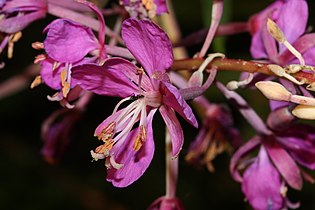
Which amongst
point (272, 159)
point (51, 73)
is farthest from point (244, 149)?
point (51, 73)

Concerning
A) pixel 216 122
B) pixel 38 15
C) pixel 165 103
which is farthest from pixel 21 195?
pixel 165 103

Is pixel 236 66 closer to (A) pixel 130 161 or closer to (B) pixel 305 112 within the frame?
(B) pixel 305 112

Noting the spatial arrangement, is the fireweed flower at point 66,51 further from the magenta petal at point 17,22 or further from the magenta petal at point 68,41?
the magenta petal at point 17,22

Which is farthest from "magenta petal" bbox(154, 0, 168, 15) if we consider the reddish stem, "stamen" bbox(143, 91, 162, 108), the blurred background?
the blurred background

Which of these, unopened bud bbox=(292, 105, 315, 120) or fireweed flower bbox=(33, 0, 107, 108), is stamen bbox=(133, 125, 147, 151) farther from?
unopened bud bbox=(292, 105, 315, 120)

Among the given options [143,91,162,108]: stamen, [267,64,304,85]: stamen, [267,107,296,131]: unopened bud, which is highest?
[267,64,304,85]: stamen

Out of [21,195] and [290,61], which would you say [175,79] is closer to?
[290,61]
